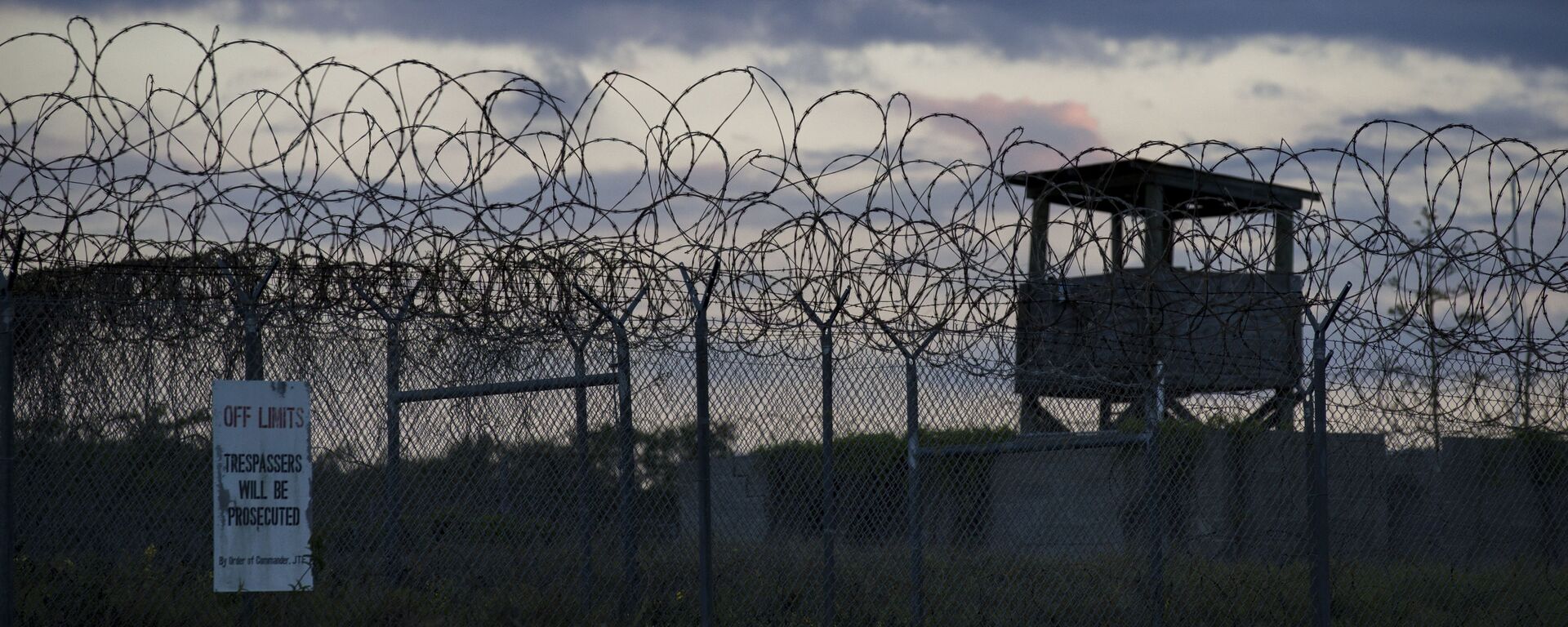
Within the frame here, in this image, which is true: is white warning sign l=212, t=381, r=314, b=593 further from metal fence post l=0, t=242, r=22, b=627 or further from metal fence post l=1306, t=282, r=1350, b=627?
metal fence post l=1306, t=282, r=1350, b=627

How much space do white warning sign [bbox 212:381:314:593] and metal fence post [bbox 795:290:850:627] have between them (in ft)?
7.91

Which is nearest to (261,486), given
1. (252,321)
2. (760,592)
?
(252,321)

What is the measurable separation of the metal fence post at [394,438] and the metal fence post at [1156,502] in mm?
3941

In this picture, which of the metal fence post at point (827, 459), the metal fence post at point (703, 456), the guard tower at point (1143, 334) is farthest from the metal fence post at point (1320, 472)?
the metal fence post at point (703, 456)

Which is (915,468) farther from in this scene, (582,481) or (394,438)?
(394,438)

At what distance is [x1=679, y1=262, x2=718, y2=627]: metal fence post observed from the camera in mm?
6512

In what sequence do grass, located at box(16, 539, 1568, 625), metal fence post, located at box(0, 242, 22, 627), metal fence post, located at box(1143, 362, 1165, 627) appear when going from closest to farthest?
metal fence post, located at box(0, 242, 22, 627), grass, located at box(16, 539, 1568, 625), metal fence post, located at box(1143, 362, 1165, 627)

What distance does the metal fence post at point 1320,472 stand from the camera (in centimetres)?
764

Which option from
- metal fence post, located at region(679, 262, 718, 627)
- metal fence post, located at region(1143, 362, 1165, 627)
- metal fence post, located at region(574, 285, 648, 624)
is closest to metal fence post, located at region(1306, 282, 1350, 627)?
metal fence post, located at region(1143, 362, 1165, 627)

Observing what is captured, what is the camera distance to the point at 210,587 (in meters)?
6.24

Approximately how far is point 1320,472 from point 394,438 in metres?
5.02

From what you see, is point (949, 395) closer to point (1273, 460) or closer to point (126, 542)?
point (1273, 460)

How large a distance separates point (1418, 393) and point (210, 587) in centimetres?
677

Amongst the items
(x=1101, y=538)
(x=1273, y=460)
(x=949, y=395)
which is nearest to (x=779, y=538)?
(x=949, y=395)
